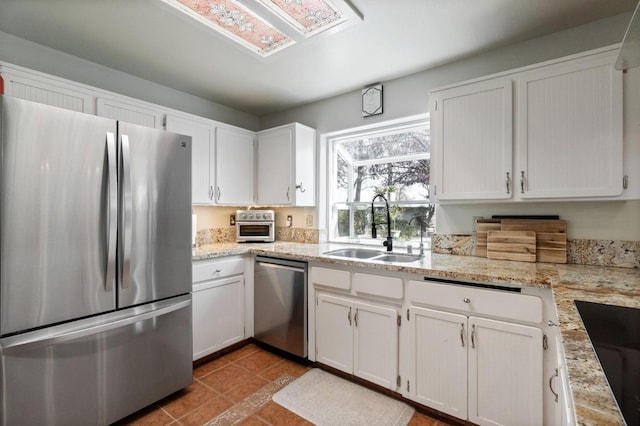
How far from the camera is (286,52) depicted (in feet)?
7.36

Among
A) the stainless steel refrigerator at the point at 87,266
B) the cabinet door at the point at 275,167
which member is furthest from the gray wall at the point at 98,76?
the stainless steel refrigerator at the point at 87,266

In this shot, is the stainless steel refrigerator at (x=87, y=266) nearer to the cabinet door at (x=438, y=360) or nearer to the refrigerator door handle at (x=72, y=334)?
the refrigerator door handle at (x=72, y=334)

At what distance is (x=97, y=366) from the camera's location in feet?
5.48

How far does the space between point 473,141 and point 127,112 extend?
2.60 meters

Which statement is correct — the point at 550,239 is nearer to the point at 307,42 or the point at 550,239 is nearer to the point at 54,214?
the point at 307,42

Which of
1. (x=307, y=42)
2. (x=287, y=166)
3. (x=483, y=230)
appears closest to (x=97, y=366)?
(x=287, y=166)

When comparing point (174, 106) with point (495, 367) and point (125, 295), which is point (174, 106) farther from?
point (495, 367)

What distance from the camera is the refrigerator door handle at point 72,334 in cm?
141

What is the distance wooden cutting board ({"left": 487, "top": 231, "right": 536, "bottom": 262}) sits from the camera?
198 cm

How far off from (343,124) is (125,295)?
2363 mm

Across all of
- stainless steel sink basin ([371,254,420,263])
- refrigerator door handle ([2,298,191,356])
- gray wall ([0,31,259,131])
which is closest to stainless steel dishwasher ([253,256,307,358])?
stainless steel sink basin ([371,254,420,263])

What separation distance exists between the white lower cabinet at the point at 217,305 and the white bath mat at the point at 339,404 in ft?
Answer: 2.48

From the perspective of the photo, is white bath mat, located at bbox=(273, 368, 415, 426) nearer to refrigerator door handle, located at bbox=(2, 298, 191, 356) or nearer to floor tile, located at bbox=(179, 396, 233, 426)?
floor tile, located at bbox=(179, 396, 233, 426)

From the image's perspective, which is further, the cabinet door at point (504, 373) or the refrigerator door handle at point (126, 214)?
the refrigerator door handle at point (126, 214)
